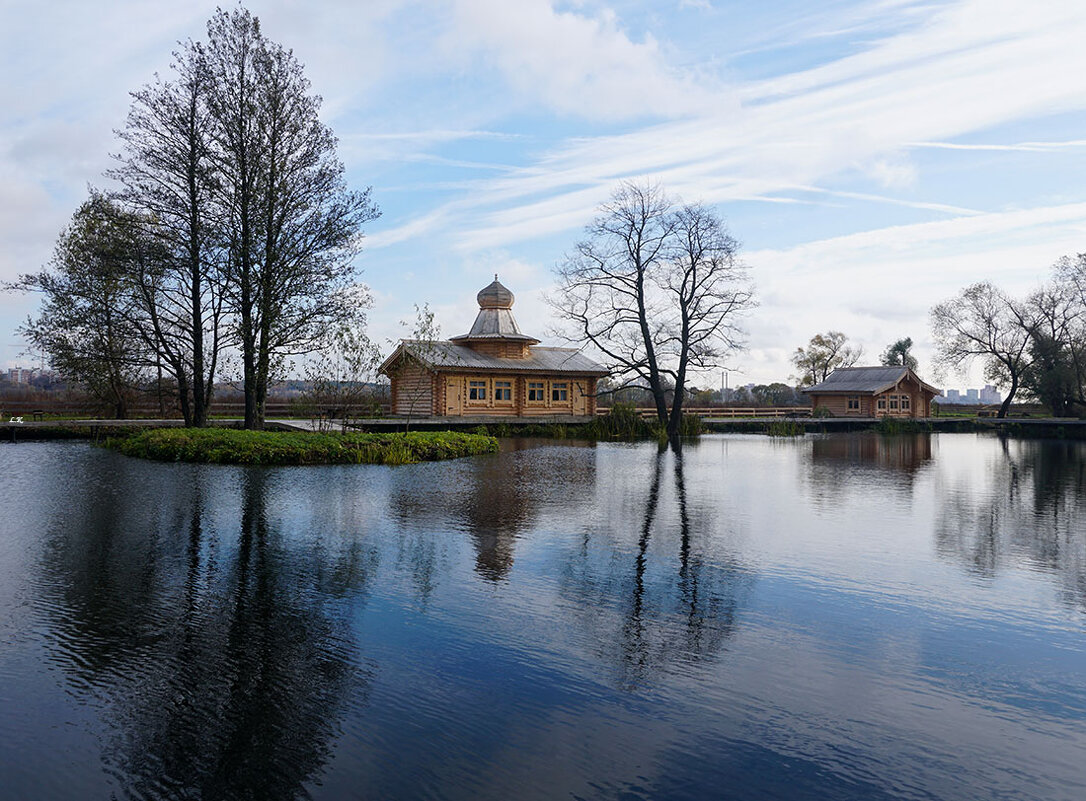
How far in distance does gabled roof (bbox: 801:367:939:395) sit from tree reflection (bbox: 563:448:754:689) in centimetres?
5355

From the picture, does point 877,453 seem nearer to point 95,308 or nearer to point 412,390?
point 412,390

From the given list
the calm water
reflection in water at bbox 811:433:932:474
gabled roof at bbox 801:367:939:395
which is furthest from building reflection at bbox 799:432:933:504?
gabled roof at bbox 801:367:939:395

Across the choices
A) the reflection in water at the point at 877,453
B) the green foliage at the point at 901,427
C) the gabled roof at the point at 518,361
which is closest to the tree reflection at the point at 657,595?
the reflection in water at the point at 877,453

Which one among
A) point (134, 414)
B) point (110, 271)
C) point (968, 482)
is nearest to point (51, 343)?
point (110, 271)

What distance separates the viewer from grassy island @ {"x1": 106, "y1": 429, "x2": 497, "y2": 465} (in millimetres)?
20484

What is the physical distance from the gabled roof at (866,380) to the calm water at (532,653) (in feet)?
166

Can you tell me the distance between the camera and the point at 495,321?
44.3 metres

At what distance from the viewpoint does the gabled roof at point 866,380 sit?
60.7 metres

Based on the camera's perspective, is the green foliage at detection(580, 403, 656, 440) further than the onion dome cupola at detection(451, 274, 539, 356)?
No

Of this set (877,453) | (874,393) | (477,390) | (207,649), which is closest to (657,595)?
(207,649)

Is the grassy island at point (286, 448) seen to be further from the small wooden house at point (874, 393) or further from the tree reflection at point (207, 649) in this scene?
the small wooden house at point (874, 393)

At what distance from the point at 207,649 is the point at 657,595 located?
4303 mm

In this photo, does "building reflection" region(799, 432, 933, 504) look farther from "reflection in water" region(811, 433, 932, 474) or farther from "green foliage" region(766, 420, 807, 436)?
"green foliage" region(766, 420, 807, 436)

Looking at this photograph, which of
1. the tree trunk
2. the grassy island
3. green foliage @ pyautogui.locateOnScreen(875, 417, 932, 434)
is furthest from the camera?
the tree trunk
